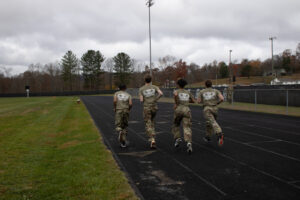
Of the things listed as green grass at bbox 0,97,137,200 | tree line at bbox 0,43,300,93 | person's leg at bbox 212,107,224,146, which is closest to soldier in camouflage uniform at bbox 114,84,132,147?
green grass at bbox 0,97,137,200

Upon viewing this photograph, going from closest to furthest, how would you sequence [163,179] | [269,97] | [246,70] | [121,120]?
[163,179]
[121,120]
[269,97]
[246,70]

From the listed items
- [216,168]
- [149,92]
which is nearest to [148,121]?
[149,92]

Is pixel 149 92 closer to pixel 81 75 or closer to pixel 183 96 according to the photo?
pixel 183 96

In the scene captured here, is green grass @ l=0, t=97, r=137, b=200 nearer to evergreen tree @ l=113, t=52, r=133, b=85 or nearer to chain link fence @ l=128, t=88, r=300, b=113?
chain link fence @ l=128, t=88, r=300, b=113

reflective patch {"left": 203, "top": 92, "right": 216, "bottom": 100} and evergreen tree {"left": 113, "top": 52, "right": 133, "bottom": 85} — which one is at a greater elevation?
evergreen tree {"left": 113, "top": 52, "right": 133, "bottom": 85}

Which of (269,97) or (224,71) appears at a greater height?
(224,71)

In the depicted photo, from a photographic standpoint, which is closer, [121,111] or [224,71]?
[121,111]

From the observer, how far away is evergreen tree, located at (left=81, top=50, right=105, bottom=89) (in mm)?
92188

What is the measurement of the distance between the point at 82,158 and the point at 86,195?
246 cm

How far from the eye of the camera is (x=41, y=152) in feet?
24.1

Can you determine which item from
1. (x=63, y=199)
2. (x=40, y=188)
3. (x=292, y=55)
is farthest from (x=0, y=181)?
(x=292, y=55)

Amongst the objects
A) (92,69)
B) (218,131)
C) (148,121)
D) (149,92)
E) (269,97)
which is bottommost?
(218,131)

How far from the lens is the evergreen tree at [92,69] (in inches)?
3629

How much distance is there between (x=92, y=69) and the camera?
9294 cm
